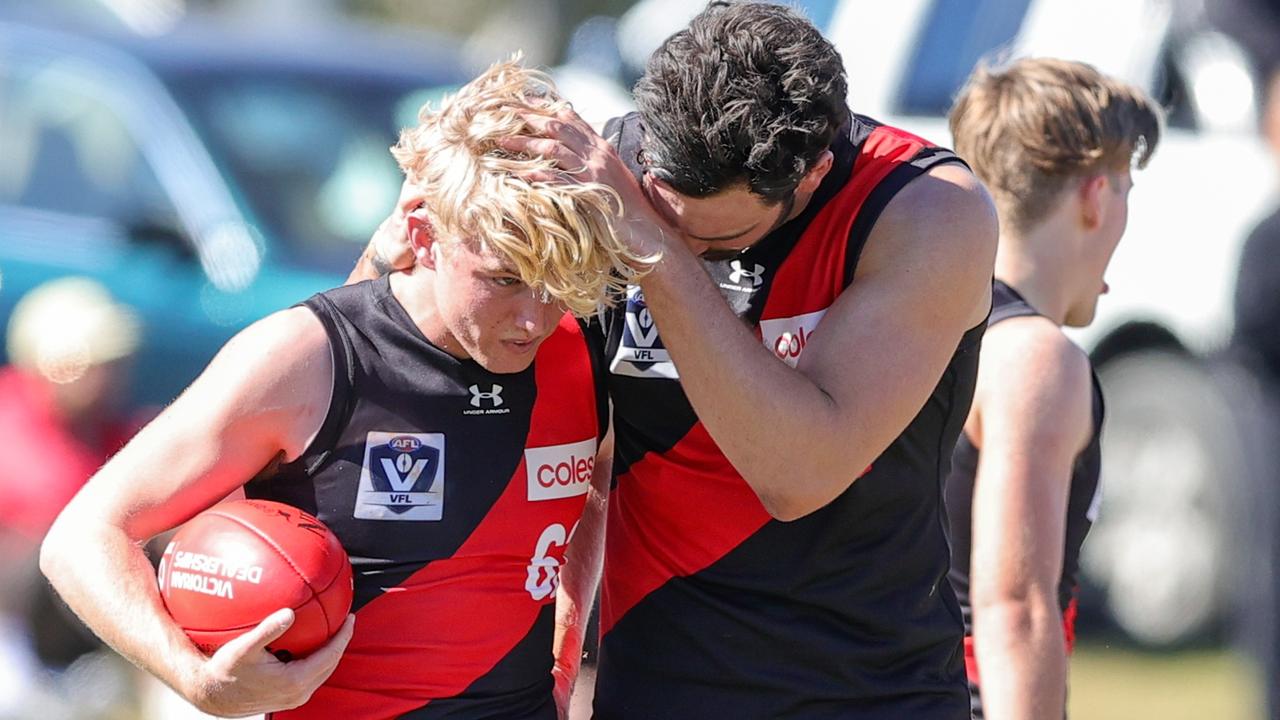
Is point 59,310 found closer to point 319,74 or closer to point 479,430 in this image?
point 319,74

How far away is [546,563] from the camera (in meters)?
3.35

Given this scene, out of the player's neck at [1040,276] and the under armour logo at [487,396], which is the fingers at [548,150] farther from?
the player's neck at [1040,276]

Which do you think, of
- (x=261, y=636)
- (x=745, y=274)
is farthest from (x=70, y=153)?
(x=261, y=636)

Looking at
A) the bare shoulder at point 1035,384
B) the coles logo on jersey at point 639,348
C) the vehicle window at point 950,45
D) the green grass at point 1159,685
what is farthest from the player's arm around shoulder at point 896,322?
the vehicle window at point 950,45

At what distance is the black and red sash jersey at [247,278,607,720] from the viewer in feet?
10.3

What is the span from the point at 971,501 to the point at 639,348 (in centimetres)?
87

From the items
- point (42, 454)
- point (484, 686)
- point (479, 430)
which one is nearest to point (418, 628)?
point (484, 686)

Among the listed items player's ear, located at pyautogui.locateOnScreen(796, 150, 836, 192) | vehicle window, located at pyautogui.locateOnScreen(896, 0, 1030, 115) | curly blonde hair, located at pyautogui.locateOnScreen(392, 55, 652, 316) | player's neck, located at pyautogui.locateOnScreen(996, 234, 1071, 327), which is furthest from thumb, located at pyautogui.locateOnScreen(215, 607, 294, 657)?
vehicle window, located at pyautogui.locateOnScreen(896, 0, 1030, 115)

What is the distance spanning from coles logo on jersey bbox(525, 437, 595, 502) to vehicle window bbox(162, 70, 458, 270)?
4.91m

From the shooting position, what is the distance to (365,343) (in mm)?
3180

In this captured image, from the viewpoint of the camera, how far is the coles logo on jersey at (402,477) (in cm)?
314

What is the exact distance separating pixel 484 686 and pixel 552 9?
1980cm

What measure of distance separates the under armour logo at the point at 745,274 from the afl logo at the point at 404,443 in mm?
628

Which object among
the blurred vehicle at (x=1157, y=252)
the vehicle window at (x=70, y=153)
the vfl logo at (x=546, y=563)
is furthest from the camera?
the vehicle window at (x=70, y=153)
